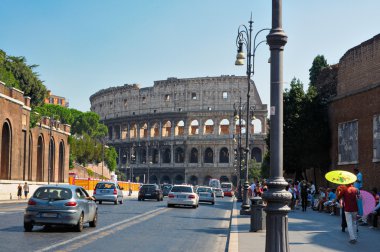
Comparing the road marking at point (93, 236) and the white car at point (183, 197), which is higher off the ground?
the road marking at point (93, 236)

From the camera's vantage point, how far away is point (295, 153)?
50562 millimetres

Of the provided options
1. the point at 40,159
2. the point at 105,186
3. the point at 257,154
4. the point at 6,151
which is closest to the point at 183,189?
the point at 105,186

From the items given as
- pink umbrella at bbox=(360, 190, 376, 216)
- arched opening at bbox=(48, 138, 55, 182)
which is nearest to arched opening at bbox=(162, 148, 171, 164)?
arched opening at bbox=(48, 138, 55, 182)

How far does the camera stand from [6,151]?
54.5m

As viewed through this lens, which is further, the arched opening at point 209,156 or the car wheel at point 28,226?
the arched opening at point 209,156

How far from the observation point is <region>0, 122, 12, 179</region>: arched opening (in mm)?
54000

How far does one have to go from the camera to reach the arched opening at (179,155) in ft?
399

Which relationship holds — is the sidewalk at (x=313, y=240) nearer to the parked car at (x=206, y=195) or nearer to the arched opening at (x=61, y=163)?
the parked car at (x=206, y=195)

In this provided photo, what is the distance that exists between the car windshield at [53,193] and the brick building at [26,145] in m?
34.9

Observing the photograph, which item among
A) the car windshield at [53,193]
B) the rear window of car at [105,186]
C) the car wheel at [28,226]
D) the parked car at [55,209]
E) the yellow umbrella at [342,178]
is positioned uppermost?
the yellow umbrella at [342,178]

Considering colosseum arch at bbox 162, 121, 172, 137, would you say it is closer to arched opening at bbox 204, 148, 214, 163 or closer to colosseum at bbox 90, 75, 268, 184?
colosseum at bbox 90, 75, 268, 184

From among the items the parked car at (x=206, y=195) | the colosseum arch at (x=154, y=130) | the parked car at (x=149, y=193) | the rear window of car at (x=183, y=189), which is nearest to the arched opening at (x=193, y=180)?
the colosseum arch at (x=154, y=130)

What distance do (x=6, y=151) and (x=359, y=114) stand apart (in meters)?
30.5

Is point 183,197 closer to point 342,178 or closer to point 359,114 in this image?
point 359,114
